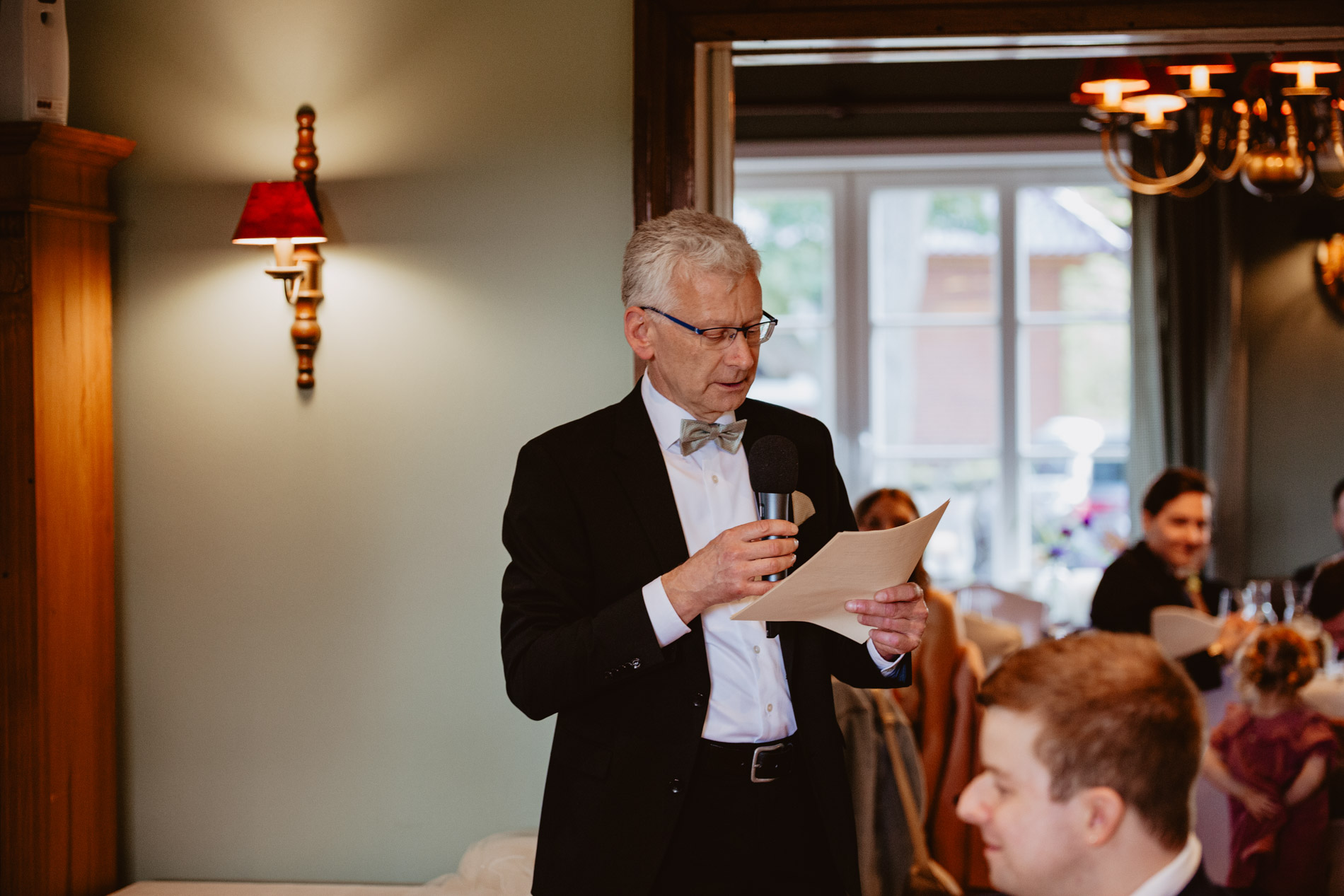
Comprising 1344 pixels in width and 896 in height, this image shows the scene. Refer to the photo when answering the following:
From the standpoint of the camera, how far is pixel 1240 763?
343 cm

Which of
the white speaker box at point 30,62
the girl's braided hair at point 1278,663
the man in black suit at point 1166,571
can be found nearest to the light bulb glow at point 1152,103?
the man in black suit at point 1166,571

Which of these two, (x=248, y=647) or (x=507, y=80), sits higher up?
(x=507, y=80)

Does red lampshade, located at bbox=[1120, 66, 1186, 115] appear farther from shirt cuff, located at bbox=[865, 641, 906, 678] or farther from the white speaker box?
the white speaker box

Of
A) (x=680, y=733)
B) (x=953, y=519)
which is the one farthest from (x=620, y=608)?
(x=953, y=519)

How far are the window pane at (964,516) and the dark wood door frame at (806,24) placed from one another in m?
4.20

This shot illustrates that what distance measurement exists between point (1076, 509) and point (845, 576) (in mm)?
5516

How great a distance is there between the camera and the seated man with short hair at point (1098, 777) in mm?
1128

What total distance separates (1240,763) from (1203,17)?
2081 mm

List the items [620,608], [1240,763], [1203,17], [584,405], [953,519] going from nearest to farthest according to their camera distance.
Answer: [620,608] → [1203,17] → [584,405] → [1240,763] → [953,519]

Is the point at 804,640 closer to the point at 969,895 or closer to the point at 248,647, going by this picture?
the point at 248,647

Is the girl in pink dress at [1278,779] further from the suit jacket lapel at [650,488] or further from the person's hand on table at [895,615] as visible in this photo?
the suit jacket lapel at [650,488]

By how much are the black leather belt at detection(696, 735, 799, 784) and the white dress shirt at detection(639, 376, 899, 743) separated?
0.01 meters

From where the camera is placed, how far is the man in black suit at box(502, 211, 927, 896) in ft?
5.73

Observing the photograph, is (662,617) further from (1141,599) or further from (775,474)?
(1141,599)
